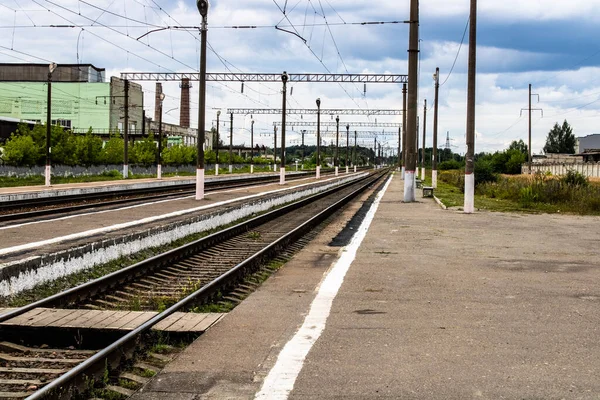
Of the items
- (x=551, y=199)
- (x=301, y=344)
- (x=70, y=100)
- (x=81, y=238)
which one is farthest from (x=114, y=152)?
(x=301, y=344)

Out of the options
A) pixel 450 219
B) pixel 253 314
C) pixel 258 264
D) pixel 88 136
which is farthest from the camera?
pixel 88 136

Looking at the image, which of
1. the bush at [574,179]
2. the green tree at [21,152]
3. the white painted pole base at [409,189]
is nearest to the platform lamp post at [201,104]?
the white painted pole base at [409,189]

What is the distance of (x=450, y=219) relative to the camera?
2098 cm

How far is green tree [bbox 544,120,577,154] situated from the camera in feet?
606

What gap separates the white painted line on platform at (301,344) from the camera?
485cm

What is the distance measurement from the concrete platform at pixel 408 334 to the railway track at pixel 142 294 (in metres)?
0.50

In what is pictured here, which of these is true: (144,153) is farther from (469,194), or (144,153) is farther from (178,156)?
(469,194)

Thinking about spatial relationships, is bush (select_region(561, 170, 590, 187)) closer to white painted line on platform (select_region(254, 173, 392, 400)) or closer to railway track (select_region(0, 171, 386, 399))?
railway track (select_region(0, 171, 386, 399))

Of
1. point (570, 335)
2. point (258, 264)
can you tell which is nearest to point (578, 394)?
point (570, 335)

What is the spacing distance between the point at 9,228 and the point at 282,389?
1242cm

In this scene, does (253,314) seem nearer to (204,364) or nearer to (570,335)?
(204,364)

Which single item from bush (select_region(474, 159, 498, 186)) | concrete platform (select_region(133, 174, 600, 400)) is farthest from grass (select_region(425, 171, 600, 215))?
bush (select_region(474, 159, 498, 186))

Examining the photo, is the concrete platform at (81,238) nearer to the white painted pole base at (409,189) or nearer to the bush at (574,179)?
the white painted pole base at (409,189)

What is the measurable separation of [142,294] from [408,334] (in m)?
3.89
